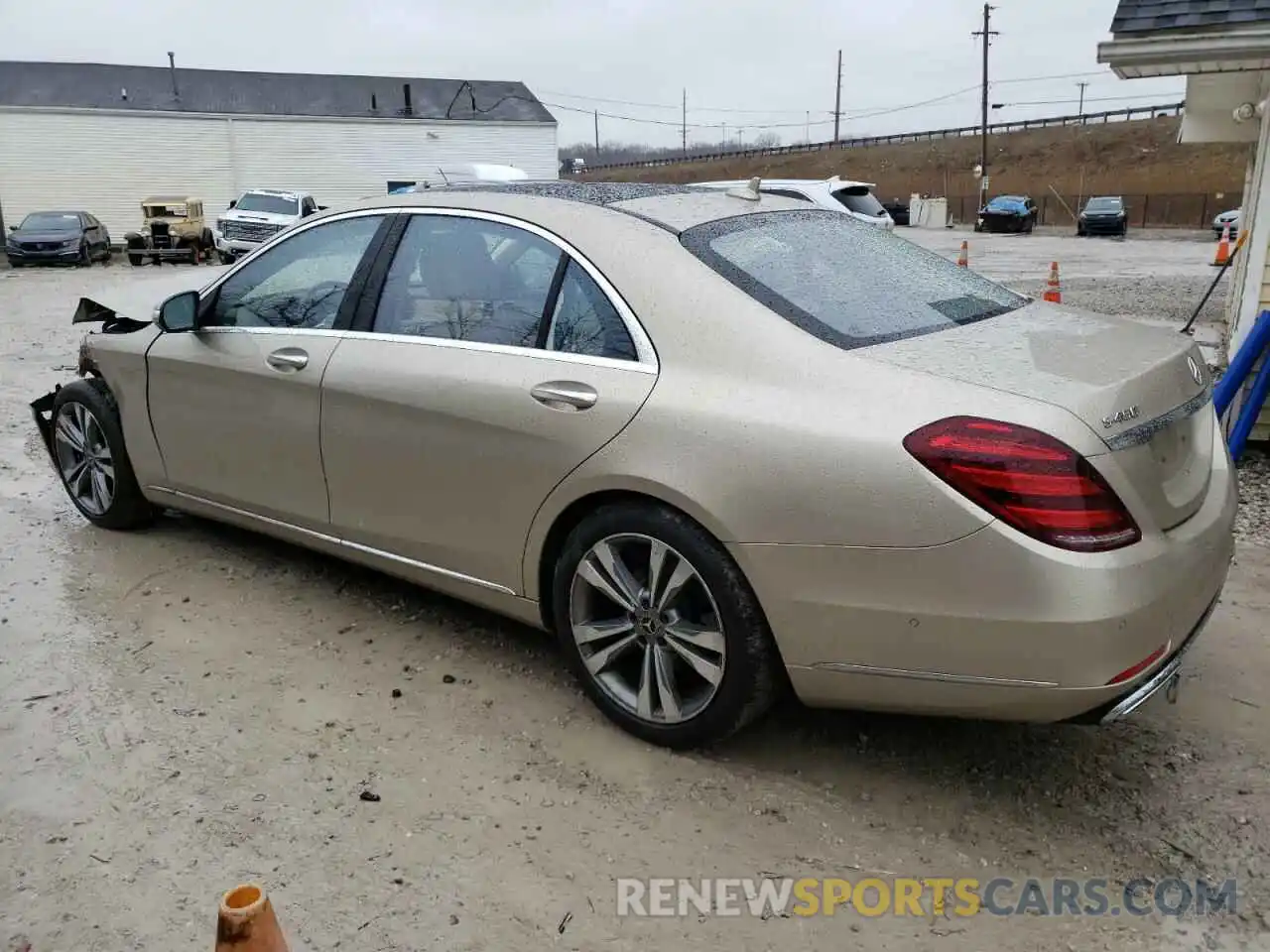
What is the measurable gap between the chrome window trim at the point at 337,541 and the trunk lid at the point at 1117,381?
4.91 ft

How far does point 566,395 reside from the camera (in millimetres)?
3076

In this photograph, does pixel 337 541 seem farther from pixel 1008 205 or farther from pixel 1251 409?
pixel 1008 205

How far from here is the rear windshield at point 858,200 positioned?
15.2 meters

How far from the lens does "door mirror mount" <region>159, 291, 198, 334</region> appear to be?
418 cm

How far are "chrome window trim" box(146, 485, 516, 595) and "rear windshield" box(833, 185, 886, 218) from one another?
12.1 m

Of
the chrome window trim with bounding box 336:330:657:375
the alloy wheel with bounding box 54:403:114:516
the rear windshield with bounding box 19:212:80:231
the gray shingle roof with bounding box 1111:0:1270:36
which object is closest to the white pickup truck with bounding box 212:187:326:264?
the rear windshield with bounding box 19:212:80:231

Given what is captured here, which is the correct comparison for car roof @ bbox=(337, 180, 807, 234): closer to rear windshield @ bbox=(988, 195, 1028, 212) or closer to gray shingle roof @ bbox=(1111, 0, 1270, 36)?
gray shingle roof @ bbox=(1111, 0, 1270, 36)

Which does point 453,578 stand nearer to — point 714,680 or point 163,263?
point 714,680

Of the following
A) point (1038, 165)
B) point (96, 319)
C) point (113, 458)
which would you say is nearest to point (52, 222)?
point (96, 319)

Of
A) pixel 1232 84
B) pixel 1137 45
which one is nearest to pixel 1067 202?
pixel 1232 84

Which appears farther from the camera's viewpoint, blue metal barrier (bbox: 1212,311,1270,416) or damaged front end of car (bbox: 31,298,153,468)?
blue metal barrier (bbox: 1212,311,1270,416)

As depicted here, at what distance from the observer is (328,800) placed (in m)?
2.91

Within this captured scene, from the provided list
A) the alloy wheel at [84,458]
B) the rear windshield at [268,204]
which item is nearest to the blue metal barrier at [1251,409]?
the alloy wheel at [84,458]

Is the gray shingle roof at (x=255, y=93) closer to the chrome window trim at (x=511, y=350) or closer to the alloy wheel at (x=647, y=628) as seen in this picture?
the chrome window trim at (x=511, y=350)
